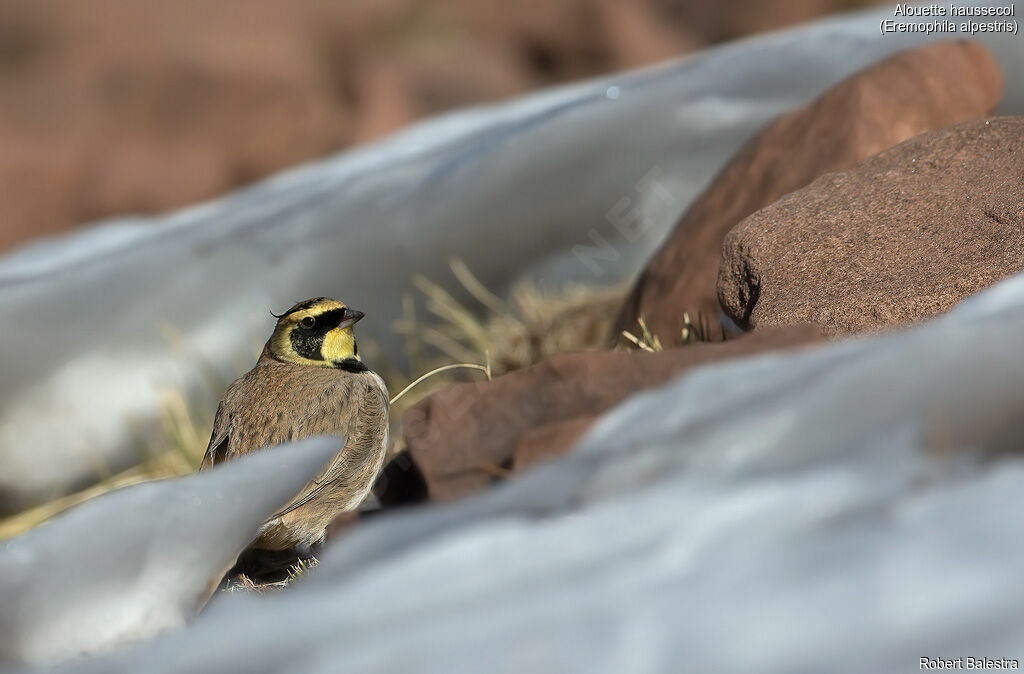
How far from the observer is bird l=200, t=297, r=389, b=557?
10.4 feet

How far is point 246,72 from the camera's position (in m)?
6.89

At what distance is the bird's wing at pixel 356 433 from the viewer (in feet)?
10.5

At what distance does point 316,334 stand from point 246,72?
349 cm

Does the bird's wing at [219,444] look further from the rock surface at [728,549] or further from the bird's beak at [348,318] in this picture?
the rock surface at [728,549]

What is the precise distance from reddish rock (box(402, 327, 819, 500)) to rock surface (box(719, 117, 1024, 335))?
468 millimetres

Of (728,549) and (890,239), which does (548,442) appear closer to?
(728,549)

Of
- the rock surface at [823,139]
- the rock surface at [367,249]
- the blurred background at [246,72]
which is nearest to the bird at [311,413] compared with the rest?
the rock surface at [823,139]

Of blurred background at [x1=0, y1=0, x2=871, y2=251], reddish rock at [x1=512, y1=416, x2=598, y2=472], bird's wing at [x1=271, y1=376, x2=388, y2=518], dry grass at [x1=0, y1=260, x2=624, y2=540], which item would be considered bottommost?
dry grass at [x1=0, y1=260, x2=624, y2=540]

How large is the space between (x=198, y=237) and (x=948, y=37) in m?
3.14

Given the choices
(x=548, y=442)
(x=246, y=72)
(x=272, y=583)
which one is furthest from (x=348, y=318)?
(x=246, y=72)

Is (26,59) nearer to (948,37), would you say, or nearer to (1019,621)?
(948,37)

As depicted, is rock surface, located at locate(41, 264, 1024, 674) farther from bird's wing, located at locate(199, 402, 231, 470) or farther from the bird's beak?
the bird's beak

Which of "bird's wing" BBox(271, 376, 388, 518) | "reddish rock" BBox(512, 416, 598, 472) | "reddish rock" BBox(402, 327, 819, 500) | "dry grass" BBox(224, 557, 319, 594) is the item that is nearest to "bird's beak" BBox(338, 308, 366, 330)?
"bird's wing" BBox(271, 376, 388, 518)

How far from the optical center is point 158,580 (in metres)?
2.17
